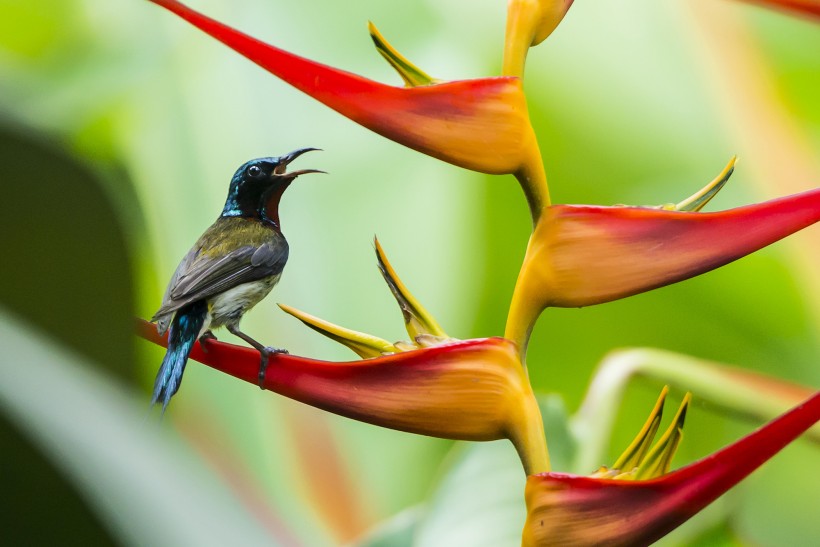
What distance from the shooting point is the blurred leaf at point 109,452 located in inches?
20.3

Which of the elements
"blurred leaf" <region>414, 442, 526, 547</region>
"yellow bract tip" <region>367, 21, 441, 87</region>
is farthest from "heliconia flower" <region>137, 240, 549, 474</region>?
"blurred leaf" <region>414, 442, 526, 547</region>

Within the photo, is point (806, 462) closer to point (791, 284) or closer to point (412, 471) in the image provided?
point (791, 284)

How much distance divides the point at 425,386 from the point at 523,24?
157mm

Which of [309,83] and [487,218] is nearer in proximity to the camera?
[309,83]

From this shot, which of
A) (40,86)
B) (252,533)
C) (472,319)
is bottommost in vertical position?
(252,533)

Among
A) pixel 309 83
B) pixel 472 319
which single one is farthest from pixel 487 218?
pixel 309 83

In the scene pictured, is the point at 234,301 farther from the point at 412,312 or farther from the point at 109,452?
the point at 109,452

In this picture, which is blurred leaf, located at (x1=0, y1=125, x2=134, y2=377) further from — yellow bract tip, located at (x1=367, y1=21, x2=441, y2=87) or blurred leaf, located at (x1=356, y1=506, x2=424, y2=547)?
yellow bract tip, located at (x1=367, y1=21, x2=441, y2=87)

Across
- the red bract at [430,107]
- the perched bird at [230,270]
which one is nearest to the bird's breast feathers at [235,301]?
the perched bird at [230,270]

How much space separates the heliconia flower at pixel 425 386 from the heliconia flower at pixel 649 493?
2cm

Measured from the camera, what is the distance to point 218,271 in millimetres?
372

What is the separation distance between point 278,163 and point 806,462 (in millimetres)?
418

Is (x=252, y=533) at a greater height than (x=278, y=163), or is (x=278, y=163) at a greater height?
(x=278, y=163)

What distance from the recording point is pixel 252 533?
1.72 feet
